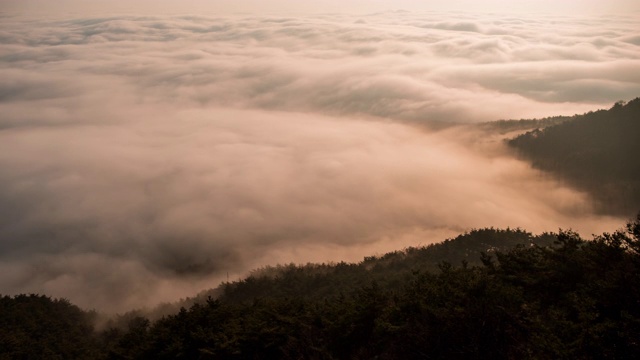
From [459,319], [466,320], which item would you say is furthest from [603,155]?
[466,320]

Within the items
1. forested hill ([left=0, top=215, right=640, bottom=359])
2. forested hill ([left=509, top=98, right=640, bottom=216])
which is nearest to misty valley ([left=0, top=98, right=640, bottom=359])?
forested hill ([left=0, top=215, right=640, bottom=359])

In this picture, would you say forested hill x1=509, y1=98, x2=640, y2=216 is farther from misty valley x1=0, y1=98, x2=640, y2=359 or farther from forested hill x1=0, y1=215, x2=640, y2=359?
forested hill x1=0, y1=215, x2=640, y2=359

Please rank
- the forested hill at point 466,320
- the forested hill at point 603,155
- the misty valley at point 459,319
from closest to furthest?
the forested hill at point 466,320
the misty valley at point 459,319
the forested hill at point 603,155

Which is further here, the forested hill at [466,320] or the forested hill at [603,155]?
the forested hill at [603,155]

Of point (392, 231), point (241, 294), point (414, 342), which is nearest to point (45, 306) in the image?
point (241, 294)

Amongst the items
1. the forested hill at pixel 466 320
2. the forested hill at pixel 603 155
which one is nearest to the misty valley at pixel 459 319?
the forested hill at pixel 466 320

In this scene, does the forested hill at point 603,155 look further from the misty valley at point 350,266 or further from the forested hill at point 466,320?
the forested hill at point 466,320

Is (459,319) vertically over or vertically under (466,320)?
under

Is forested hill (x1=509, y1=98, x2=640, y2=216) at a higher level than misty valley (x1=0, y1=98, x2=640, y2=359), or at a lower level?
lower

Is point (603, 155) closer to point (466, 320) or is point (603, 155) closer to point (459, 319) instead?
point (459, 319)
